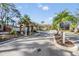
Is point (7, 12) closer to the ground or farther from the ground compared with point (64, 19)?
farther from the ground

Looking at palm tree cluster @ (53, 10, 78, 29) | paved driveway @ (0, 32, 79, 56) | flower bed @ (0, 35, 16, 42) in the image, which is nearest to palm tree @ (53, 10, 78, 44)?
palm tree cluster @ (53, 10, 78, 29)

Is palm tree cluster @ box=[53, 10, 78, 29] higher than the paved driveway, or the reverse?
palm tree cluster @ box=[53, 10, 78, 29]

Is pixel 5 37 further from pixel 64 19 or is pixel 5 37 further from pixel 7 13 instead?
pixel 64 19

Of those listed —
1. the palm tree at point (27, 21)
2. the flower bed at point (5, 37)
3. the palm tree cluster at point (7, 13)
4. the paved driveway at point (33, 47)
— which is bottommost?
the paved driveway at point (33, 47)

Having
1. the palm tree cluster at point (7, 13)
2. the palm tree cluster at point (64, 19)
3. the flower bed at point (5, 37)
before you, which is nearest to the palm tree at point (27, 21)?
the palm tree cluster at point (7, 13)

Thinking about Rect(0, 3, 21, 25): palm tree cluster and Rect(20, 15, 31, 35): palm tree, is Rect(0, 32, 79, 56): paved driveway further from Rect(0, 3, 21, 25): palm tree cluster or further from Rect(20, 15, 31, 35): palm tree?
Rect(0, 3, 21, 25): palm tree cluster

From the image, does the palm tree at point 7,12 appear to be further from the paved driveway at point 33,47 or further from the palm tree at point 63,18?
the palm tree at point 63,18

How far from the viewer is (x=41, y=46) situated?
3.70 metres

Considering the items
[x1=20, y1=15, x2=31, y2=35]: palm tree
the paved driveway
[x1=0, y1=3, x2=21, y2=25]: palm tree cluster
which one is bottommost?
the paved driveway

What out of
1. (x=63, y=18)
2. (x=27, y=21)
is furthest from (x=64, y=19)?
(x=27, y=21)

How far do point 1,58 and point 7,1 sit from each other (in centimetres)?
85

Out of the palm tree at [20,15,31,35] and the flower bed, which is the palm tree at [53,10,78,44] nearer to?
the palm tree at [20,15,31,35]

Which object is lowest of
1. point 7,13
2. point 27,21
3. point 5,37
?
point 5,37

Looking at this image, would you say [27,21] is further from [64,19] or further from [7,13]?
Answer: [64,19]
